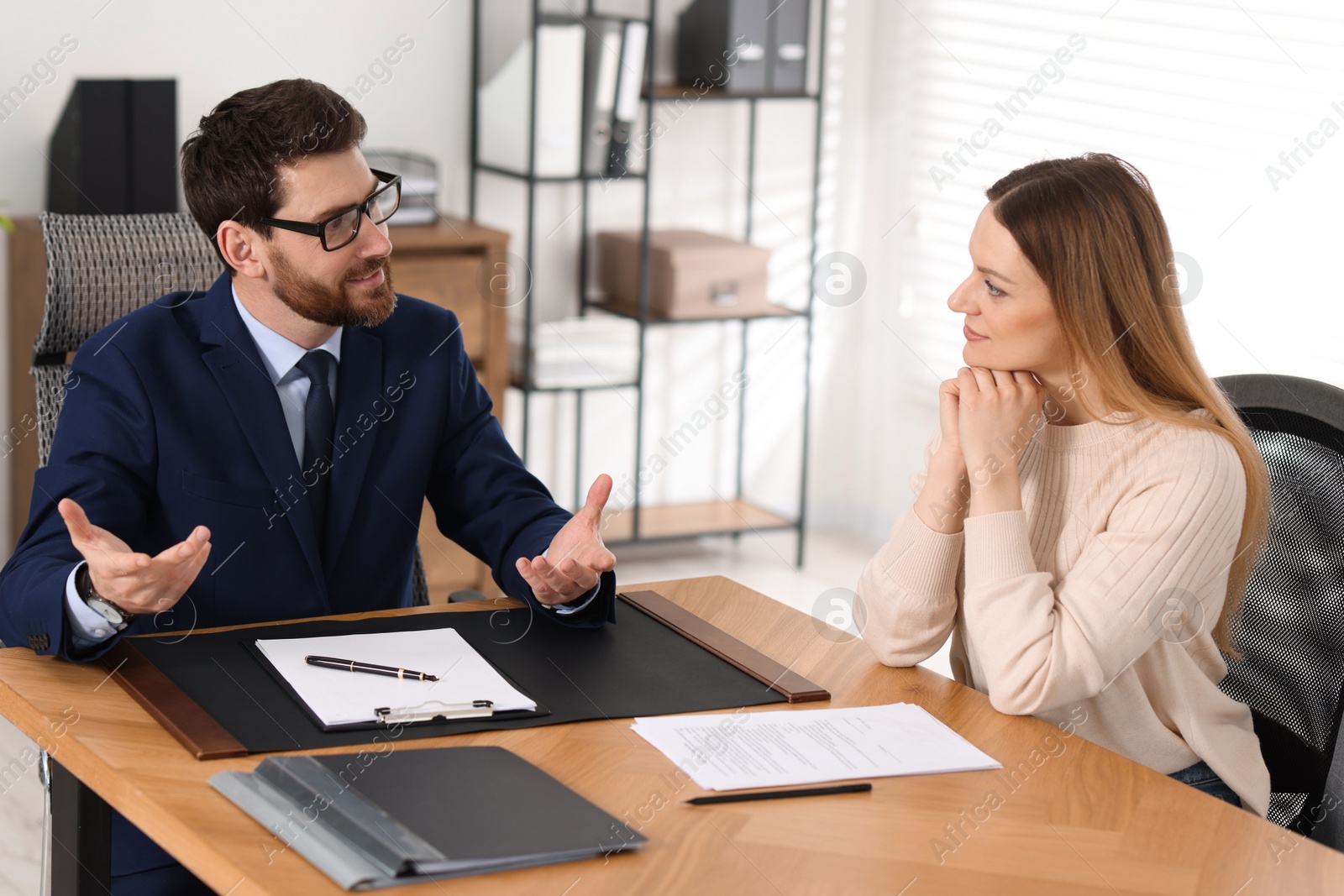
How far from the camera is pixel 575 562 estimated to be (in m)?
1.73

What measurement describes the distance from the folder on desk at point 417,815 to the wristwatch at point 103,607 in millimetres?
335

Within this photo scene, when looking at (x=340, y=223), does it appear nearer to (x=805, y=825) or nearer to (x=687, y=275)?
(x=805, y=825)

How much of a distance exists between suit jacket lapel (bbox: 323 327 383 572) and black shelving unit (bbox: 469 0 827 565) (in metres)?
2.00

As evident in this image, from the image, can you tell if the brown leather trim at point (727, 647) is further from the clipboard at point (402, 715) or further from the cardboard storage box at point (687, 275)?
the cardboard storage box at point (687, 275)

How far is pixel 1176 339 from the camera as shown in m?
1.74

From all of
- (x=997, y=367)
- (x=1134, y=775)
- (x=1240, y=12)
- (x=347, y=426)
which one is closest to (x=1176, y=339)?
(x=997, y=367)

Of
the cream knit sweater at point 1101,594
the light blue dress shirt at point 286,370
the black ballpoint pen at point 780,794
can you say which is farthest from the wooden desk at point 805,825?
the light blue dress shirt at point 286,370

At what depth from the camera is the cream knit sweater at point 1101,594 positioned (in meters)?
1.61

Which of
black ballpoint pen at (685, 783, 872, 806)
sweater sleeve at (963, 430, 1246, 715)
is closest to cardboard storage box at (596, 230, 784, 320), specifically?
sweater sleeve at (963, 430, 1246, 715)

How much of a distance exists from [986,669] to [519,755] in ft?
1.80

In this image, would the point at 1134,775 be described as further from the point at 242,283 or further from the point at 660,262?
the point at 660,262

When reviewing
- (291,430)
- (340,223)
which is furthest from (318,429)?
(340,223)

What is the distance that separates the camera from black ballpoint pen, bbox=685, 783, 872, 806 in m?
1.35

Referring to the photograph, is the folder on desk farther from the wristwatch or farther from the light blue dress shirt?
the light blue dress shirt
